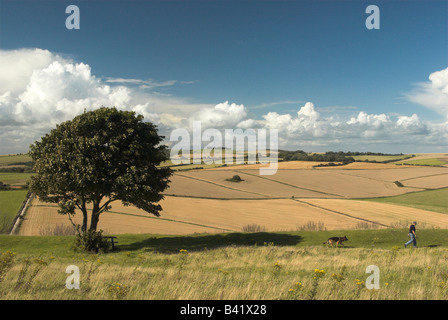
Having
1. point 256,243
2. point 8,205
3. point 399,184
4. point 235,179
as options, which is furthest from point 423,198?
point 8,205

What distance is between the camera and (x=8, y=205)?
55062 millimetres

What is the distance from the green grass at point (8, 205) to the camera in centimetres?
4138

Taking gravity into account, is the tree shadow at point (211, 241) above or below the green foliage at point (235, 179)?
below

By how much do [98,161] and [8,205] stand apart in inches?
1658

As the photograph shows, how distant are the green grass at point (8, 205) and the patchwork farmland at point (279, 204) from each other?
2202 millimetres

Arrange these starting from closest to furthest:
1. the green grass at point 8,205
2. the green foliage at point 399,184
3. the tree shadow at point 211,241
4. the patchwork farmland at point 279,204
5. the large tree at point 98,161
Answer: the large tree at point 98,161 → the tree shadow at point 211,241 → the green grass at point 8,205 → the patchwork farmland at point 279,204 → the green foliage at point 399,184

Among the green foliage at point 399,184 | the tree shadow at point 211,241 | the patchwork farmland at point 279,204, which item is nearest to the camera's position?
the tree shadow at point 211,241

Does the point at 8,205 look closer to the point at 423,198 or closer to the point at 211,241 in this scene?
the point at 211,241

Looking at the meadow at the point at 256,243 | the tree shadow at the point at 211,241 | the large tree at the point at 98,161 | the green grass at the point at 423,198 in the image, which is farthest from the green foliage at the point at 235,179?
the large tree at the point at 98,161

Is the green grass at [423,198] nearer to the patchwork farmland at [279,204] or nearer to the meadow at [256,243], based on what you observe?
the meadow at [256,243]
